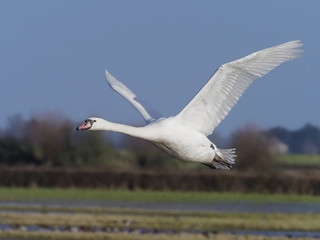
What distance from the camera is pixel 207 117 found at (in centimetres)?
1644

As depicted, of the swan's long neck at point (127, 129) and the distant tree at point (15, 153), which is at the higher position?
the swan's long neck at point (127, 129)

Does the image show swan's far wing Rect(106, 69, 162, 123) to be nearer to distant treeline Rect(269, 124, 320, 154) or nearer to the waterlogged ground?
the waterlogged ground

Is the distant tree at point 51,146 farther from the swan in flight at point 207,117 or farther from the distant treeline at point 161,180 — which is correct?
the swan in flight at point 207,117

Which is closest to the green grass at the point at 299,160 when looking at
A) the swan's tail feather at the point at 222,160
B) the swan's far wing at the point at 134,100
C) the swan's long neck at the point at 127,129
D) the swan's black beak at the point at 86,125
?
the swan's far wing at the point at 134,100

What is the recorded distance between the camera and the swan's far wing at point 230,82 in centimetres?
1588

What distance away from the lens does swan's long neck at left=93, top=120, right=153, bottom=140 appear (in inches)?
606

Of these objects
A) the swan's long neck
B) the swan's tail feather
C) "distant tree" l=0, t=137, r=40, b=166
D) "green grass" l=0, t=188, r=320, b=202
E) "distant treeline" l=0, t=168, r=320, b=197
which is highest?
the swan's long neck

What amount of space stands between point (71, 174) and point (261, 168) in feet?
29.1

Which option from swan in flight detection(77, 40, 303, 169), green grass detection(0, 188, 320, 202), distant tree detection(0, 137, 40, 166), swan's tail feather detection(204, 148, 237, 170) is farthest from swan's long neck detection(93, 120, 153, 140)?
green grass detection(0, 188, 320, 202)

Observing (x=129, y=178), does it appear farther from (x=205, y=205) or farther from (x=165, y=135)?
(x=165, y=135)

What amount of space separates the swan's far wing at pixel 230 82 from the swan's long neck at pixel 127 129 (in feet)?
2.72

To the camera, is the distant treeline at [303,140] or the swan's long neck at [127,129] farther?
the distant treeline at [303,140]

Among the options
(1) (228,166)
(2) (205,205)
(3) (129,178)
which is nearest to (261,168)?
(2) (205,205)

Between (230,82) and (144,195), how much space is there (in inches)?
1250
